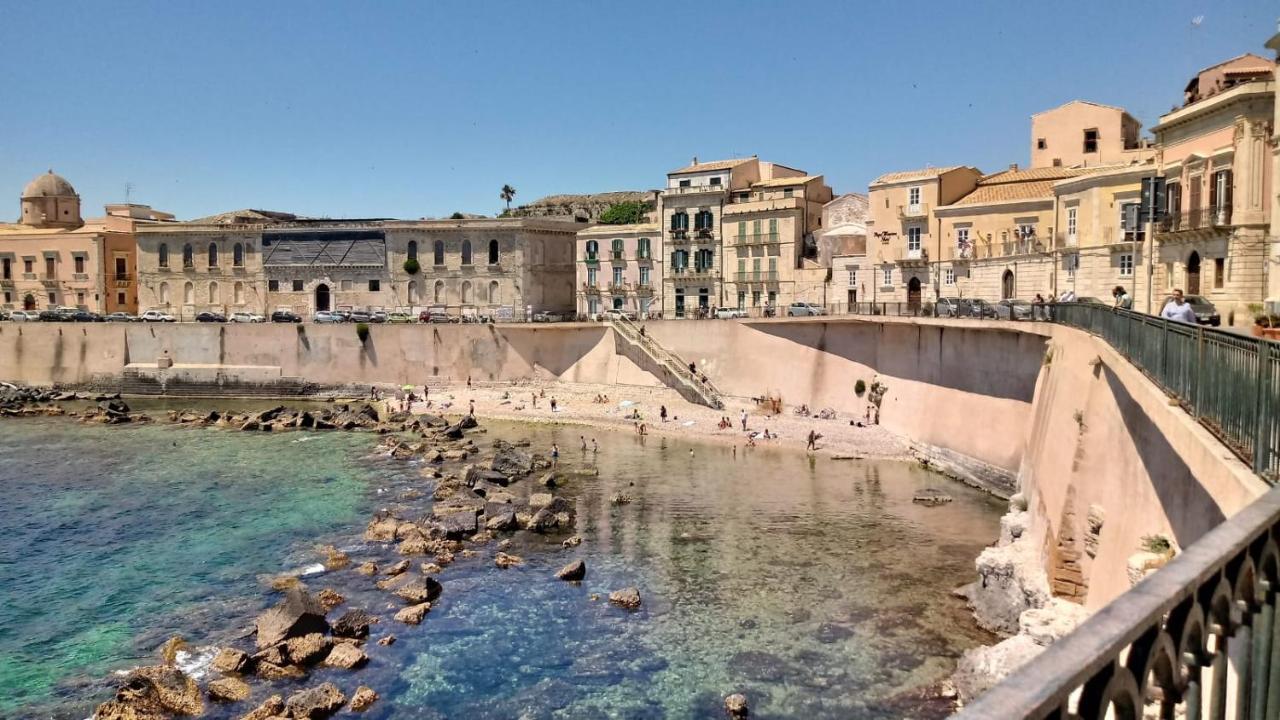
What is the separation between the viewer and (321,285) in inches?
2633

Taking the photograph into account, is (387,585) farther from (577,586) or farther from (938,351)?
(938,351)

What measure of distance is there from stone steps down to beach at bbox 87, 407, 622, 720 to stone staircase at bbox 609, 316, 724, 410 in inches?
442

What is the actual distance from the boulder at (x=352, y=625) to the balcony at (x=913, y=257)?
3376 centimetres

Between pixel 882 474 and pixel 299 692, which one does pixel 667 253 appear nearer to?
pixel 882 474

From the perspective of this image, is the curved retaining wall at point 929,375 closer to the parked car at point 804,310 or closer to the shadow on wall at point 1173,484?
the shadow on wall at point 1173,484

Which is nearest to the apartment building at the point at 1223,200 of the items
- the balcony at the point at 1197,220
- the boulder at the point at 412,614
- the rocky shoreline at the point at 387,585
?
the balcony at the point at 1197,220

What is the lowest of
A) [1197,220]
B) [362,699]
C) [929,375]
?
[362,699]

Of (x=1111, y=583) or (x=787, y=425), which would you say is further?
(x=787, y=425)

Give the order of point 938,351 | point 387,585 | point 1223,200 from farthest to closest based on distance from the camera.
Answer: point 938,351 < point 1223,200 < point 387,585

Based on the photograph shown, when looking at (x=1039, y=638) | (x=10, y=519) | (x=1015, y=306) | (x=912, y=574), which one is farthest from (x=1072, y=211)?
(x=10, y=519)

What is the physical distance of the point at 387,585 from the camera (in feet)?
76.4

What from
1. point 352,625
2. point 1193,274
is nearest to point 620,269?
point 1193,274

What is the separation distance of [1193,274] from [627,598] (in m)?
20.6

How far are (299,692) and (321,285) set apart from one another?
5373cm
